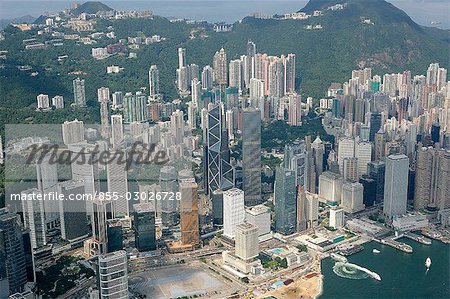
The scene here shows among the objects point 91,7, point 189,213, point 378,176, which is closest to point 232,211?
point 189,213

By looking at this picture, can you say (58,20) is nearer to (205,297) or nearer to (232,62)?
(232,62)

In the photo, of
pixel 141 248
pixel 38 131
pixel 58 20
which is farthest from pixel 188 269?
pixel 58 20

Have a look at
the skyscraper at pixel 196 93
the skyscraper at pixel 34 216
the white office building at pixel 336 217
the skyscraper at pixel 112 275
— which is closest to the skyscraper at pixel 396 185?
the white office building at pixel 336 217

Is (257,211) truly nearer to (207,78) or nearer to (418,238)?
(418,238)

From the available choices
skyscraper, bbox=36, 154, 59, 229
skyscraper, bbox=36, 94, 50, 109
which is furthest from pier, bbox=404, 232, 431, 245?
skyscraper, bbox=36, 94, 50, 109

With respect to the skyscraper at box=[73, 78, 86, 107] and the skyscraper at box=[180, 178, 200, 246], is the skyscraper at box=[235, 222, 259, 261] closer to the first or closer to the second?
the skyscraper at box=[180, 178, 200, 246]

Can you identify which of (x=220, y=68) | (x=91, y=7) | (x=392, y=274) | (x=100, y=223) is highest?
(x=91, y=7)
